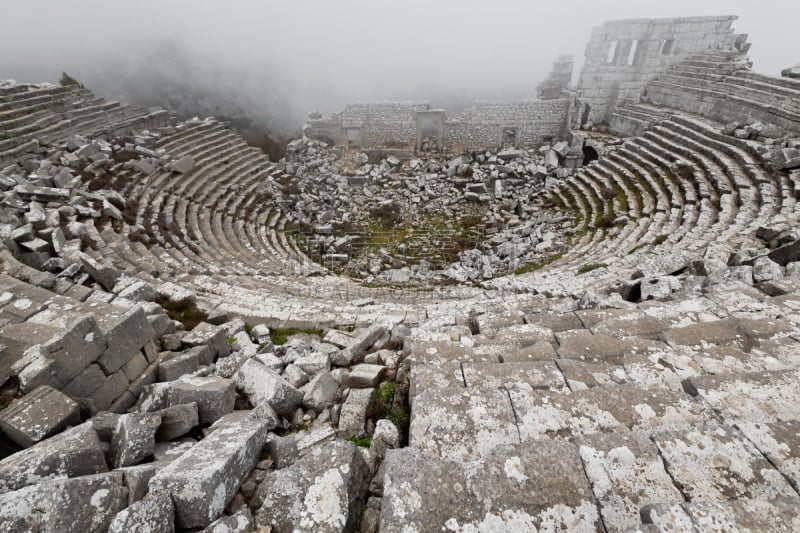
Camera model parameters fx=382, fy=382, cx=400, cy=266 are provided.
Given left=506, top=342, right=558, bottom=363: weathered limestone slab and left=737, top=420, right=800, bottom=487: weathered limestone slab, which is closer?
left=737, top=420, right=800, bottom=487: weathered limestone slab

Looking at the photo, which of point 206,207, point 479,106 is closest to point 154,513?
point 206,207

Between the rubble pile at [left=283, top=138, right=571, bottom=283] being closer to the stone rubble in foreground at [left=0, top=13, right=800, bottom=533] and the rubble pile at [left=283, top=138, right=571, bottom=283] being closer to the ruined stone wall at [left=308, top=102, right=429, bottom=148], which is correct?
the ruined stone wall at [left=308, top=102, right=429, bottom=148]

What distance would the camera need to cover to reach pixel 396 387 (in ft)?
13.7

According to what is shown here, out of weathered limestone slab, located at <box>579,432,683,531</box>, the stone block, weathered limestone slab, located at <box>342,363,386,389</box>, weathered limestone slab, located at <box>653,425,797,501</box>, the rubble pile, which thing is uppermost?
weathered limestone slab, located at <box>653,425,797,501</box>

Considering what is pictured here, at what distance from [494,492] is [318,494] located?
1167mm

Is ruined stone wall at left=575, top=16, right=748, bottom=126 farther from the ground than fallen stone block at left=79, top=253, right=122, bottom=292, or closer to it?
farther from the ground

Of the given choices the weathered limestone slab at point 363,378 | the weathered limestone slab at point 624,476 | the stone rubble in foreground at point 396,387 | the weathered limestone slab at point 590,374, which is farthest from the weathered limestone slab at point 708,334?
the weathered limestone slab at point 363,378

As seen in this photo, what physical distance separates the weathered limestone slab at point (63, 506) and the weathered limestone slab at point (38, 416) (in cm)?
101

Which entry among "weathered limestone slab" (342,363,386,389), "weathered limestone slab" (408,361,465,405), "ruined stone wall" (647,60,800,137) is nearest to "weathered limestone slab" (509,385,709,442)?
"weathered limestone slab" (408,361,465,405)

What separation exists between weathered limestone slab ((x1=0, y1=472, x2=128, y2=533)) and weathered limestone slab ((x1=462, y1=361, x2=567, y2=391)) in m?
2.80

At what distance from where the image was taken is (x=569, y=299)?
702 cm

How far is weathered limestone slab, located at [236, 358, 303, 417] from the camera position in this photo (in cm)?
421

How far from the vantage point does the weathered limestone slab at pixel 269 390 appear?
4.21m

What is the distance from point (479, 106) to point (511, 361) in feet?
A: 63.6
